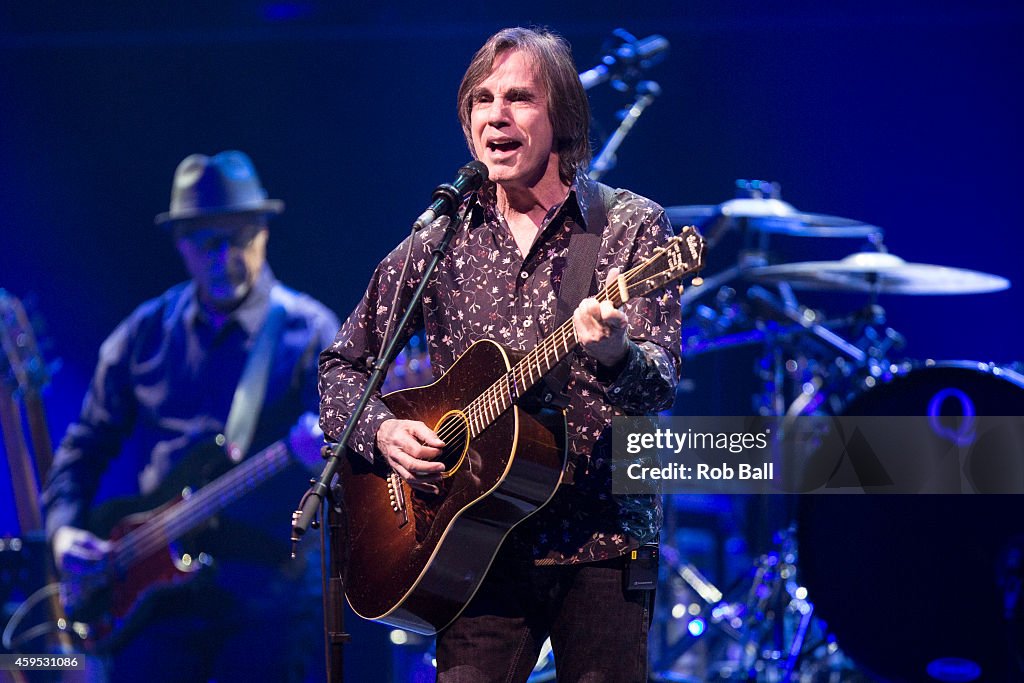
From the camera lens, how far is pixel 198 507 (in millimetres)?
5426

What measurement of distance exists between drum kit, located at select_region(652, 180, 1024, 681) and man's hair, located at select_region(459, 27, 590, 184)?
2.36 m

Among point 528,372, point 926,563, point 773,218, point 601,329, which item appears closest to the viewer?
point 601,329

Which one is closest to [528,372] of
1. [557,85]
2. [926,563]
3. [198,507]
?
[557,85]

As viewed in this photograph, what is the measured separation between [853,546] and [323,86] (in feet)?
11.4

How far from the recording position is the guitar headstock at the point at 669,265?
2.18 metres

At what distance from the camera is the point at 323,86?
562 cm

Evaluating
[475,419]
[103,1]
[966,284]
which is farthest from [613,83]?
[475,419]

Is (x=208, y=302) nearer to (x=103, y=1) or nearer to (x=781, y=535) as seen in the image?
(x=103, y=1)

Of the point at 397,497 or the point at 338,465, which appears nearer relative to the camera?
the point at 338,465

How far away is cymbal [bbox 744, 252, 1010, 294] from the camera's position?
A: 488 centimetres

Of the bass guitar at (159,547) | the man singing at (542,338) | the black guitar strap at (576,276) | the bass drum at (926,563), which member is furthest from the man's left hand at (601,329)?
the bass guitar at (159,547)

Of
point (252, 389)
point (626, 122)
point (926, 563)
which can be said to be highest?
point (626, 122)

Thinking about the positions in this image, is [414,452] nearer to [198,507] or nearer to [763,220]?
[763,220]

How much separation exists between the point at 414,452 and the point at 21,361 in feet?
12.8
